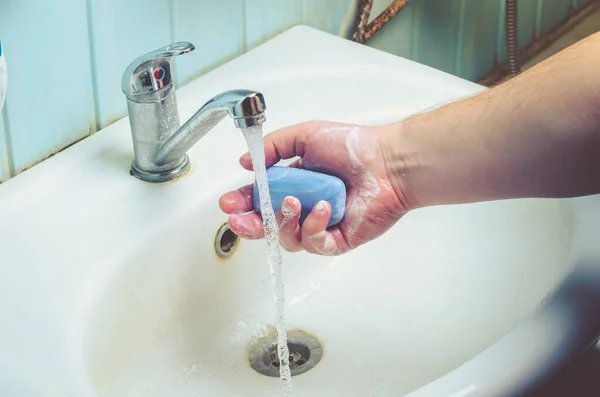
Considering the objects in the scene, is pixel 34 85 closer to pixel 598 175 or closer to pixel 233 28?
pixel 233 28

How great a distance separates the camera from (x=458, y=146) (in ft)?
2.33

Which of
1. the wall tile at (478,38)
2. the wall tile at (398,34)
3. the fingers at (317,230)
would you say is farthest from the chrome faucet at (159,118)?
the wall tile at (478,38)

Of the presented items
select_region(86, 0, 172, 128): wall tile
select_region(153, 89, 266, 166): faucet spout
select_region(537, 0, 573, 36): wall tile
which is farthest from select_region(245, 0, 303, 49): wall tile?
select_region(537, 0, 573, 36): wall tile

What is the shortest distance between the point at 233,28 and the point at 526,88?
0.35 meters

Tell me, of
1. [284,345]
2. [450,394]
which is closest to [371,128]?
[284,345]

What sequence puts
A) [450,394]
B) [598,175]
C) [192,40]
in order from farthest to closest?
[192,40]
[598,175]
[450,394]

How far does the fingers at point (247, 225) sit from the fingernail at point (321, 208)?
48mm

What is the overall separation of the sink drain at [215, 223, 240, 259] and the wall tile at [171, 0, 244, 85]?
0.58ft

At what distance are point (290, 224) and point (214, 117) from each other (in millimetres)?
101

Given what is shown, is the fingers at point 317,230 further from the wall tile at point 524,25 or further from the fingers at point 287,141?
the wall tile at point 524,25

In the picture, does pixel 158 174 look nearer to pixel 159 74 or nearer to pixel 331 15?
pixel 159 74

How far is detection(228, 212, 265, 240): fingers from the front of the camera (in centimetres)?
70

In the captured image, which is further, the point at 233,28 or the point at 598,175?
the point at 233,28

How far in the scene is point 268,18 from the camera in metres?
0.96
